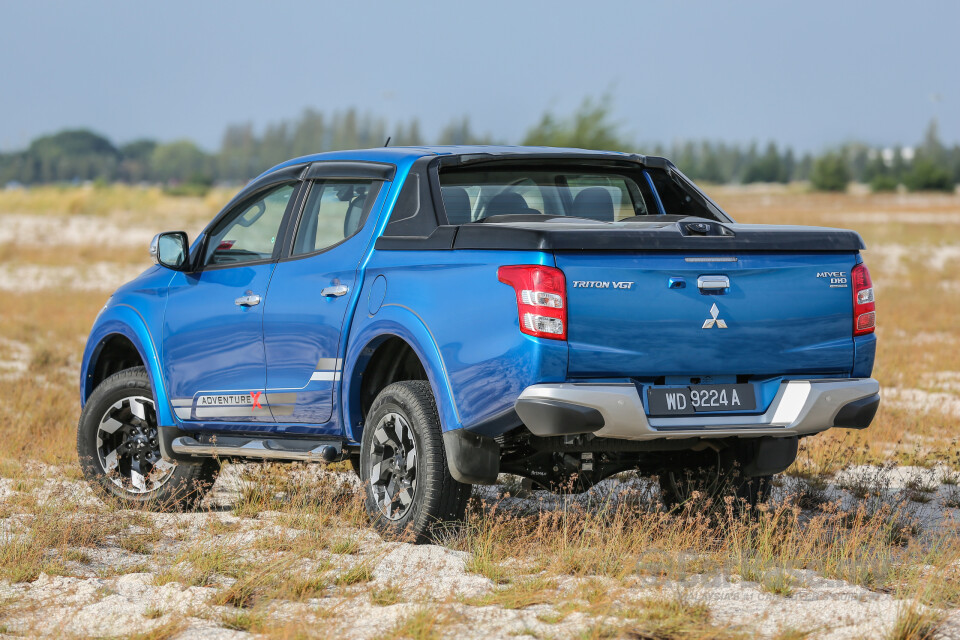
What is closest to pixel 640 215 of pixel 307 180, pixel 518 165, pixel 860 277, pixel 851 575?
pixel 518 165

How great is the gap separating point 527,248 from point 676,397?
0.90 meters

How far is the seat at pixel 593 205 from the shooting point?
673cm

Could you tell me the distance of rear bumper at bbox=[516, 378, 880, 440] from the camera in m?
5.14

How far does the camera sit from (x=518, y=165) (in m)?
6.61

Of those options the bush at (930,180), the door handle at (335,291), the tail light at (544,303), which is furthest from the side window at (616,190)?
the bush at (930,180)

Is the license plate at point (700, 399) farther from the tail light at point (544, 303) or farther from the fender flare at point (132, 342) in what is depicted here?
the fender flare at point (132, 342)

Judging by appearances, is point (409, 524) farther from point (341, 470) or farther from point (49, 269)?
point (49, 269)

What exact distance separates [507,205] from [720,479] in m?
1.75

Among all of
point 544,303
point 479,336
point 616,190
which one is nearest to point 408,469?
point 479,336

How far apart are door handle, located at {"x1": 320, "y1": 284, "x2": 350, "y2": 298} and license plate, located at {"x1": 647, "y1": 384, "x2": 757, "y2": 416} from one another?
1.66 meters

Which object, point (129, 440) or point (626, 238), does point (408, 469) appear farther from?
point (129, 440)

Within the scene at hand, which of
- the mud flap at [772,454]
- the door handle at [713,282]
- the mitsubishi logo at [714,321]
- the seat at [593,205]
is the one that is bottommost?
the mud flap at [772,454]

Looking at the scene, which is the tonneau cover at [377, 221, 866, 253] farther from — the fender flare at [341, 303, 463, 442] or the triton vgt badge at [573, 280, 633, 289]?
the fender flare at [341, 303, 463, 442]

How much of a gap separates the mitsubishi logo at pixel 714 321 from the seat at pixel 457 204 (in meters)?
1.45
